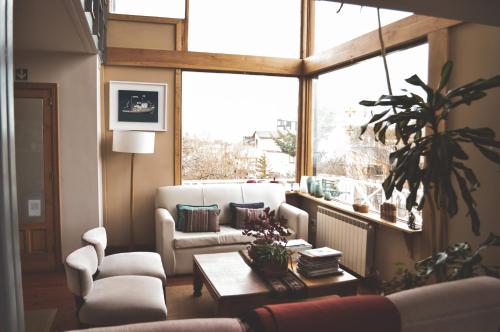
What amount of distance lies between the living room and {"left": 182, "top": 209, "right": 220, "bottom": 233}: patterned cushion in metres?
0.23

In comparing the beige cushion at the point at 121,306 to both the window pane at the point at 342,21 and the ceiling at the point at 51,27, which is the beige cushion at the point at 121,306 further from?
the window pane at the point at 342,21

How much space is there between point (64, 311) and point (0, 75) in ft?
9.45

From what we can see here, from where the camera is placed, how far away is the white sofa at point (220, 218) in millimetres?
4215

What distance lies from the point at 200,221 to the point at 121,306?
206cm

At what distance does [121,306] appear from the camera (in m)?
2.47

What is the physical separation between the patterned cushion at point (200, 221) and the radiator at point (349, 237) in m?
1.28

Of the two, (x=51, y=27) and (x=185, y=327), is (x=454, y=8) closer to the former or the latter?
(x=185, y=327)

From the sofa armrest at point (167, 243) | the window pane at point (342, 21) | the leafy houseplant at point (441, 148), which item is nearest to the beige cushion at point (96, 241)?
the sofa armrest at point (167, 243)

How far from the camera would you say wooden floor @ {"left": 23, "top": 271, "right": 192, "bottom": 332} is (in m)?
3.22

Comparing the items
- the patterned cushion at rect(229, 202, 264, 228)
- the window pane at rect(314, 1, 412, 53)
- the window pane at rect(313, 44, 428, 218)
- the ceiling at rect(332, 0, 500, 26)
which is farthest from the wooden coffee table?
the window pane at rect(314, 1, 412, 53)

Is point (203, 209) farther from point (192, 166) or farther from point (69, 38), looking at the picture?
point (69, 38)

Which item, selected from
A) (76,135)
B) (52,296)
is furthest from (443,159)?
(76,135)

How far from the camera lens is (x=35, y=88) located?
4301mm

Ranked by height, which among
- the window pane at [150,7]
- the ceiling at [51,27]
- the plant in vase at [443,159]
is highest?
the window pane at [150,7]
